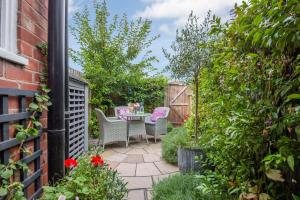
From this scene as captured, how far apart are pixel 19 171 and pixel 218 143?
1263 mm

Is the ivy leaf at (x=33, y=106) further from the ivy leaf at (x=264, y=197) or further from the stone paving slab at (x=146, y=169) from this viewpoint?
the stone paving slab at (x=146, y=169)

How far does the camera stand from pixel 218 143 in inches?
57.9

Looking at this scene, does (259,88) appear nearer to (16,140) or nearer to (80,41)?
(16,140)

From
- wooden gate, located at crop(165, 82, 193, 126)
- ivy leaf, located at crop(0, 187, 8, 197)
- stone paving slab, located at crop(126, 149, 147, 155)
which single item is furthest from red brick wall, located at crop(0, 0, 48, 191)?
wooden gate, located at crop(165, 82, 193, 126)

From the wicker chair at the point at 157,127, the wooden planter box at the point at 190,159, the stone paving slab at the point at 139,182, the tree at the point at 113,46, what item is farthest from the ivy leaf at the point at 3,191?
the tree at the point at 113,46

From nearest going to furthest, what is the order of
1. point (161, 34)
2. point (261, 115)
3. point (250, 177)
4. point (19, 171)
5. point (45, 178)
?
point (261, 115) → point (250, 177) → point (19, 171) → point (45, 178) → point (161, 34)

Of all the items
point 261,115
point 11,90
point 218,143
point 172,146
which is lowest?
point 172,146

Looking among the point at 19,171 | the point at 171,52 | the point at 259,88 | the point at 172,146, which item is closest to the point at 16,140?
the point at 19,171

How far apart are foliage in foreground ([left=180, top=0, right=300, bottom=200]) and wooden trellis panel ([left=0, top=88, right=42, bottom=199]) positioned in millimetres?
1176

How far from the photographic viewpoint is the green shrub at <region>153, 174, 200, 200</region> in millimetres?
1873

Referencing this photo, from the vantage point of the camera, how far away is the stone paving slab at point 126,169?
3.14 meters

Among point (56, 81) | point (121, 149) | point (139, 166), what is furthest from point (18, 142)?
point (121, 149)

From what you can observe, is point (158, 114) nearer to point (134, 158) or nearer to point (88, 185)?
point (134, 158)

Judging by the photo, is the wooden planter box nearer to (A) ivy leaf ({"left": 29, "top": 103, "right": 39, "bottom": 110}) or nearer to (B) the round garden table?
(A) ivy leaf ({"left": 29, "top": 103, "right": 39, "bottom": 110})
